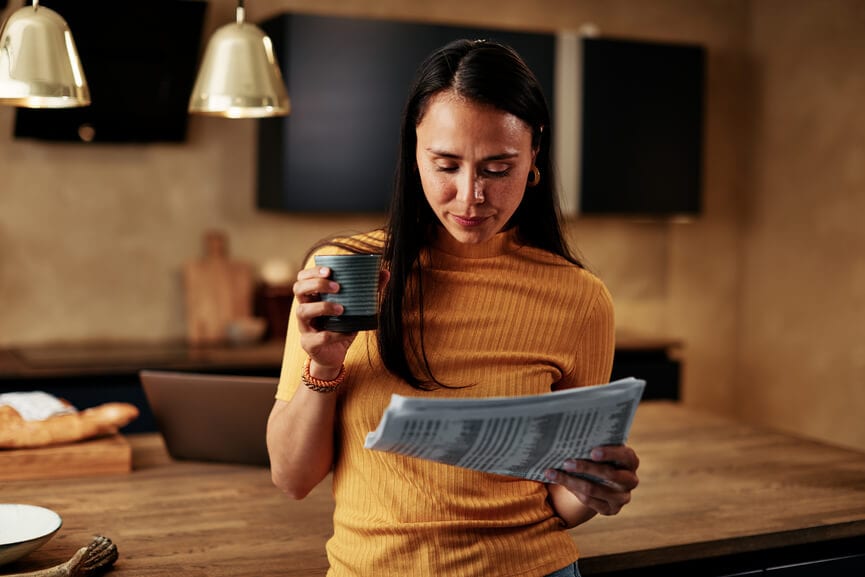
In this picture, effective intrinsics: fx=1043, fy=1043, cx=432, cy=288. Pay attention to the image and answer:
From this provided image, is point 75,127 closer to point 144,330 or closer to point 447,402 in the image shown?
point 144,330

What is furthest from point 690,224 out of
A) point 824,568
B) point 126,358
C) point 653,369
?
point 824,568

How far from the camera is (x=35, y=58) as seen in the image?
5.95ft

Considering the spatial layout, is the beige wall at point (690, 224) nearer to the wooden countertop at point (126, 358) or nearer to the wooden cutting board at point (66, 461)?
the wooden countertop at point (126, 358)

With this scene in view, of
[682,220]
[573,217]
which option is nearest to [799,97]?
[682,220]

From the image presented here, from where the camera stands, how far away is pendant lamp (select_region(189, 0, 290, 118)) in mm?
2115

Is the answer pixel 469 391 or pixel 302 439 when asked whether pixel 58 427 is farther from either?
pixel 469 391

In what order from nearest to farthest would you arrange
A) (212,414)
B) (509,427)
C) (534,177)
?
(509,427) → (534,177) → (212,414)

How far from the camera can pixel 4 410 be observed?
2.15 m

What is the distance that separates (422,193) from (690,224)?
373 cm

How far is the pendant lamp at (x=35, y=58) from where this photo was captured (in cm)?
180

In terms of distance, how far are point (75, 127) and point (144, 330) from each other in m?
0.83

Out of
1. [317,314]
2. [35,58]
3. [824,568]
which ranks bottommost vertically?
[824,568]

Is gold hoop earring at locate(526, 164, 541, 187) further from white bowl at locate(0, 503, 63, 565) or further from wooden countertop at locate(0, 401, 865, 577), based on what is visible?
white bowl at locate(0, 503, 63, 565)

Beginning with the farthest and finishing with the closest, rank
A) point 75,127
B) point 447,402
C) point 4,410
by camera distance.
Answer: point 75,127 < point 4,410 < point 447,402
